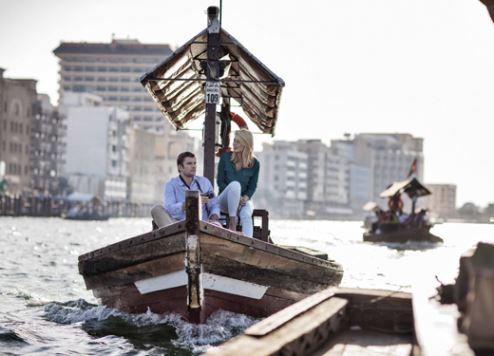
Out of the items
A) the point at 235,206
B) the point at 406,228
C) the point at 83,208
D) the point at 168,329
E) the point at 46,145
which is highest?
the point at 46,145

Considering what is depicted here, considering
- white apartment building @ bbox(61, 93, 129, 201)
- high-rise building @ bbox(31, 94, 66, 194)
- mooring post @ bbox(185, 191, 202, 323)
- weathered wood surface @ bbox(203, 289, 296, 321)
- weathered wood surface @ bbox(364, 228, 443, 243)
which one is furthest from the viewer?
white apartment building @ bbox(61, 93, 129, 201)

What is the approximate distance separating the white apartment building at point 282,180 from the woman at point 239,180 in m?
179

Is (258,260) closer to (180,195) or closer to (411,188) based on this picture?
(180,195)

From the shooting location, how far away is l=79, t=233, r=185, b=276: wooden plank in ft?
29.9

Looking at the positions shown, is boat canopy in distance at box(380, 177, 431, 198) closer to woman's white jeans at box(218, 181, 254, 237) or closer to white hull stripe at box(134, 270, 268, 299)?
woman's white jeans at box(218, 181, 254, 237)

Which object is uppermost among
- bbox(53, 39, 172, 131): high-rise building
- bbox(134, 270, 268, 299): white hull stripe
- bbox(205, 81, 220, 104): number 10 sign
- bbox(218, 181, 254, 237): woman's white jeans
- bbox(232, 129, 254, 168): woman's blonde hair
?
bbox(53, 39, 172, 131): high-rise building

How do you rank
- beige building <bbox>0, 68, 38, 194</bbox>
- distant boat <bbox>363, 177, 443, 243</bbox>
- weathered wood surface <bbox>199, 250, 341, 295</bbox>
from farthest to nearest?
beige building <bbox>0, 68, 38, 194</bbox> → distant boat <bbox>363, 177, 443, 243</bbox> → weathered wood surface <bbox>199, 250, 341, 295</bbox>

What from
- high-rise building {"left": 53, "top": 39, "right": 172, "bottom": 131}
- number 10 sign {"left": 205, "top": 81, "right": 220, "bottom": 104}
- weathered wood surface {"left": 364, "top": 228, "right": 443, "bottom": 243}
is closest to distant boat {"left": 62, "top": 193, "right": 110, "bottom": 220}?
weathered wood surface {"left": 364, "top": 228, "right": 443, "bottom": 243}

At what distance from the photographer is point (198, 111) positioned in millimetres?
15609

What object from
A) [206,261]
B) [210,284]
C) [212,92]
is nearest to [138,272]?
[210,284]

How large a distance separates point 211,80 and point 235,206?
202 cm

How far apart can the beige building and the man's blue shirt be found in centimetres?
10588

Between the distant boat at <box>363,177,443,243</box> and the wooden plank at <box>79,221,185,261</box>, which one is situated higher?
the wooden plank at <box>79,221,185,261</box>

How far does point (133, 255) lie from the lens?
9.79 metres
